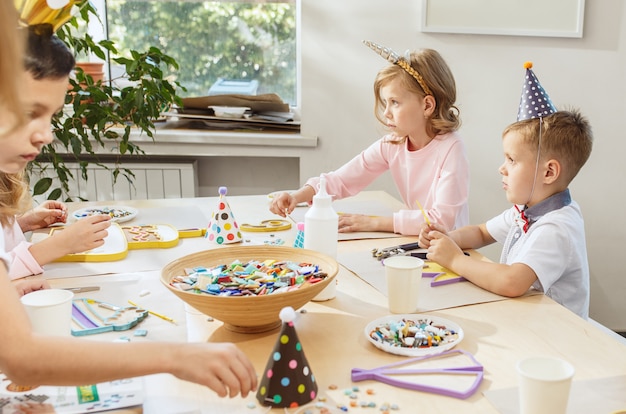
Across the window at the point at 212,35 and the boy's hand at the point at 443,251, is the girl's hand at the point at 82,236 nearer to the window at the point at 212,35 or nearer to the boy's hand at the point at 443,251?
the boy's hand at the point at 443,251

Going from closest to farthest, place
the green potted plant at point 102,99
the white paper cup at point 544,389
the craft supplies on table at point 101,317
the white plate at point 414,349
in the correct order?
the white paper cup at point 544,389
the white plate at point 414,349
the craft supplies on table at point 101,317
the green potted plant at point 102,99

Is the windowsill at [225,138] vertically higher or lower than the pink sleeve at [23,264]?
higher

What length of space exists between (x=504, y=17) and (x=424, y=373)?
7.29ft

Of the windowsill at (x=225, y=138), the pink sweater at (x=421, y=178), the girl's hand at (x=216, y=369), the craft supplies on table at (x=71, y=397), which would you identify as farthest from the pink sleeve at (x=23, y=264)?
the windowsill at (x=225, y=138)

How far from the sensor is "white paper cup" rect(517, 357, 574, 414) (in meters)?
0.78

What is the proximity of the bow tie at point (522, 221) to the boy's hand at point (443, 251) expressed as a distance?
211 mm

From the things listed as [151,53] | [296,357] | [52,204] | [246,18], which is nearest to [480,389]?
[296,357]

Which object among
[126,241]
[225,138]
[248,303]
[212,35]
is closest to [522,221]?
[248,303]

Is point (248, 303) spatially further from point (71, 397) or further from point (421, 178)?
point (421, 178)

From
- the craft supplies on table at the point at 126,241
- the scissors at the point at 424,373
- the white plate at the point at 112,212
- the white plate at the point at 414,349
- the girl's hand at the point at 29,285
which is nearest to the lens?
the scissors at the point at 424,373

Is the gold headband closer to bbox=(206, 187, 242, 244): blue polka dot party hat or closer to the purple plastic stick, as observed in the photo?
bbox=(206, 187, 242, 244): blue polka dot party hat

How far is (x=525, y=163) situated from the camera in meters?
1.51

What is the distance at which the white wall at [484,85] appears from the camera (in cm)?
282

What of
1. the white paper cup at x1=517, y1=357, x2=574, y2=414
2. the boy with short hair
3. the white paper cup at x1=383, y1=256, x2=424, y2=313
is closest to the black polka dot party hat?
the boy with short hair
